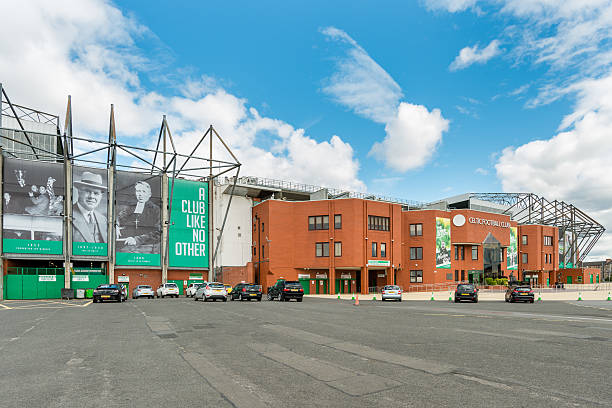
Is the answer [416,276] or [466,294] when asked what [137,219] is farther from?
[466,294]

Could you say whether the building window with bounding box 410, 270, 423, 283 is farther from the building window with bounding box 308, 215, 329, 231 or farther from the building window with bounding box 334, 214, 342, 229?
the building window with bounding box 308, 215, 329, 231

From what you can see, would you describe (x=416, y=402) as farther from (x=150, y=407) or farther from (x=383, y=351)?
(x=383, y=351)

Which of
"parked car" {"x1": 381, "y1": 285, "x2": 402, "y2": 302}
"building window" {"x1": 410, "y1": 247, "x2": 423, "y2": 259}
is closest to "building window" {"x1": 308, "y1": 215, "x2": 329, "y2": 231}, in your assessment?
"building window" {"x1": 410, "y1": 247, "x2": 423, "y2": 259}

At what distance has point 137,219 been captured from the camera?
192 ft

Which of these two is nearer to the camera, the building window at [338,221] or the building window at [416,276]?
the building window at [338,221]

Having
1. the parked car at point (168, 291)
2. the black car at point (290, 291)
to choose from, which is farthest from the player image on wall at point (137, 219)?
the black car at point (290, 291)

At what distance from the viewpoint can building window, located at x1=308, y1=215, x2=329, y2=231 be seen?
5956cm

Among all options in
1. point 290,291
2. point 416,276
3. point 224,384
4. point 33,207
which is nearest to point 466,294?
point 290,291

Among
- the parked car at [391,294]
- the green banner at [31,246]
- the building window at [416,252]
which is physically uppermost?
the green banner at [31,246]

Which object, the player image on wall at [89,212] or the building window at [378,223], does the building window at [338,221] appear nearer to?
the building window at [378,223]

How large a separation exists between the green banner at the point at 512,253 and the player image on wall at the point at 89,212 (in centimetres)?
6092

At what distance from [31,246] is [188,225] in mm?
18544

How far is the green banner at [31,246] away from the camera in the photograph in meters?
50.4

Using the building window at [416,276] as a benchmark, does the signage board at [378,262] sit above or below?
above
